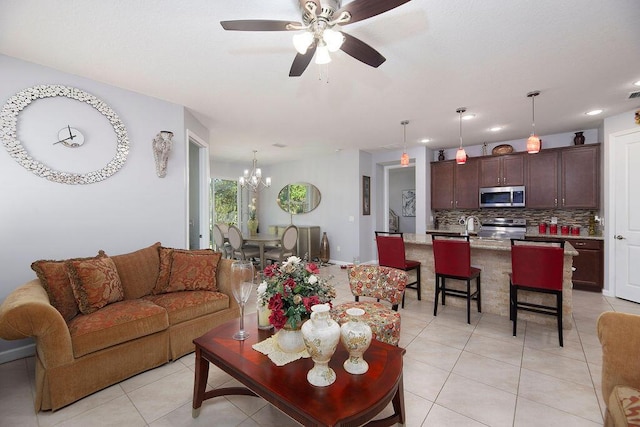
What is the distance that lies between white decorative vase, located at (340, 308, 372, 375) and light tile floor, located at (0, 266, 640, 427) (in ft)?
2.33

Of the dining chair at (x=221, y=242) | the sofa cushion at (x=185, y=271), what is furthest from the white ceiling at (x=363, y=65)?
the dining chair at (x=221, y=242)

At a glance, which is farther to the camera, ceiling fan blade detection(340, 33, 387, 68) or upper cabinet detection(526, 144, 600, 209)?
upper cabinet detection(526, 144, 600, 209)

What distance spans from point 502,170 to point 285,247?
4335 millimetres

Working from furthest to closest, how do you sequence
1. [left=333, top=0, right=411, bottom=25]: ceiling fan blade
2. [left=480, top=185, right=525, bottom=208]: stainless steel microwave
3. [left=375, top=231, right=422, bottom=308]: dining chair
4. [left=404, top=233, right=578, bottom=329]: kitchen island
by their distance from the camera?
[left=480, top=185, right=525, bottom=208]: stainless steel microwave, [left=375, top=231, right=422, bottom=308]: dining chair, [left=404, top=233, right=578, bottom=329]: kitchen island, [left=333, top=0, right=411, bottom=25]: ceiling fan blade

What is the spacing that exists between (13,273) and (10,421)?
134cm

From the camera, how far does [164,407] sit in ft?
6.17

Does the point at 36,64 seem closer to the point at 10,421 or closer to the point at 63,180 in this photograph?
the point at 63,180

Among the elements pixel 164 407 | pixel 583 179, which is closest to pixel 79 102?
pixel 164 407

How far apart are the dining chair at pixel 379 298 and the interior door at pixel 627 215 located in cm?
372

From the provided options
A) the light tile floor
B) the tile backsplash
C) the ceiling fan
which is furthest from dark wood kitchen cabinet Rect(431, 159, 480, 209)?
the ceiling fan

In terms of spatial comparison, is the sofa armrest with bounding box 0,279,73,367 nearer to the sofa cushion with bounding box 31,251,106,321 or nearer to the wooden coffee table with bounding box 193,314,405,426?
the sofa cushion with bounding box 31,251,106,321

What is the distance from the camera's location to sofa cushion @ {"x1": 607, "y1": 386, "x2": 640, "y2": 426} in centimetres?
115

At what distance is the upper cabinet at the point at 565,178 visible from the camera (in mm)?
4504

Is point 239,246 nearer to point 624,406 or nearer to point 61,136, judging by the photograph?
point 61,136
